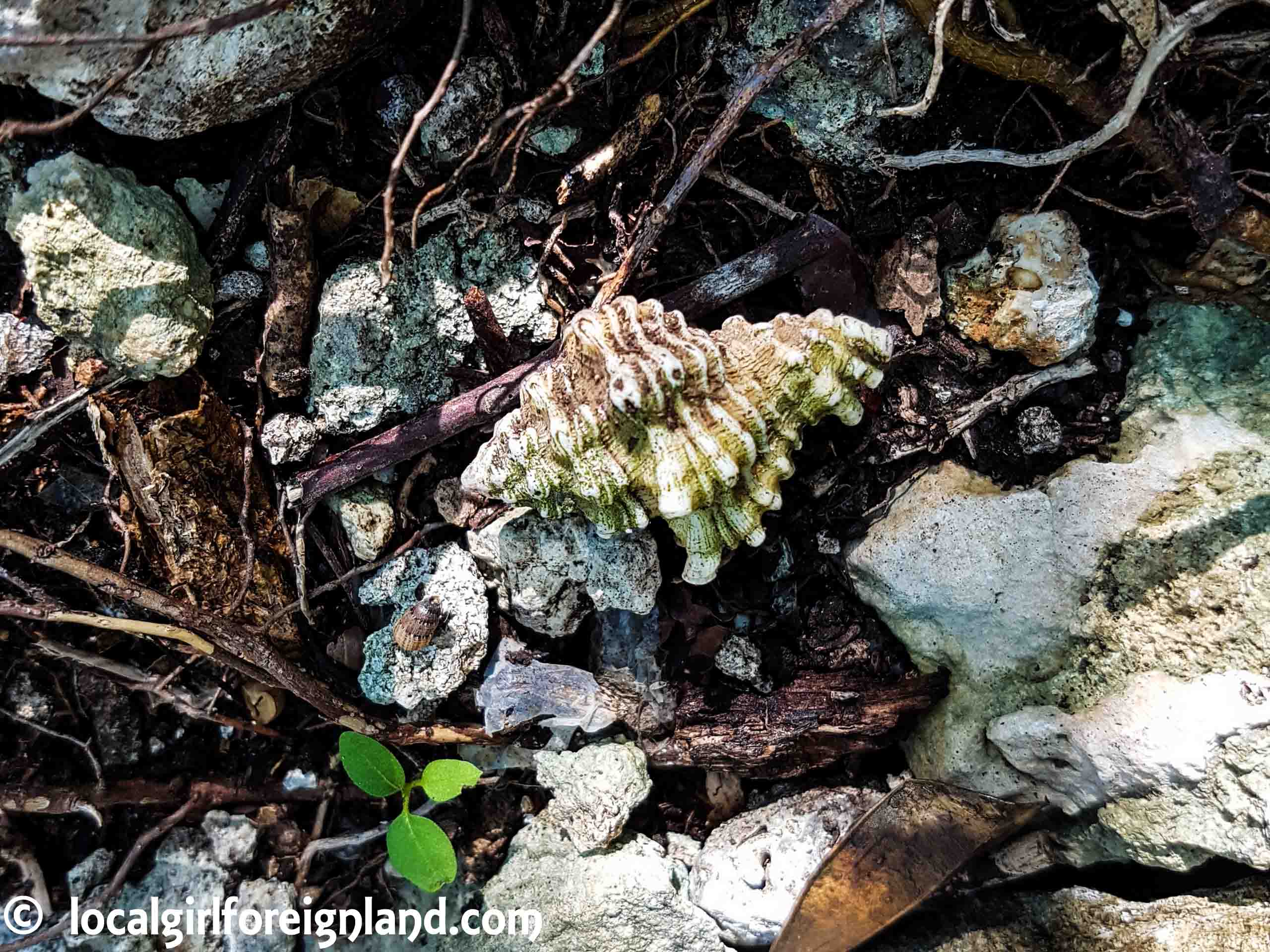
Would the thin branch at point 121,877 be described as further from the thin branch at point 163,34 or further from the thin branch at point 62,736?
the thin branch at point 163,34

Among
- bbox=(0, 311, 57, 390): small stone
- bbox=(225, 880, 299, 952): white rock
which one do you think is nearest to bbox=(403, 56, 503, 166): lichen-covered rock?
bbox=(0, 311, 57, 390): small stone

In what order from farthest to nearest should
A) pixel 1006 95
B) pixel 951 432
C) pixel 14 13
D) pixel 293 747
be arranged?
1. pixel 293 747
2. pixel 951 432
3. pixel 1006 95
4. pixel 14 13

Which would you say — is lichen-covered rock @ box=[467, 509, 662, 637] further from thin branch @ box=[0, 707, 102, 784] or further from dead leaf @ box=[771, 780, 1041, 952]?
thin branch @ box=[0, 707, 102, 784]

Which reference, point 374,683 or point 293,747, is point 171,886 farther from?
point 374,683

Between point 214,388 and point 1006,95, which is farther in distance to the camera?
point 214,388

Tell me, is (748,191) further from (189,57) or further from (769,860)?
(769,860)

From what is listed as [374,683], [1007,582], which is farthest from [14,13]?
[1007,582]
